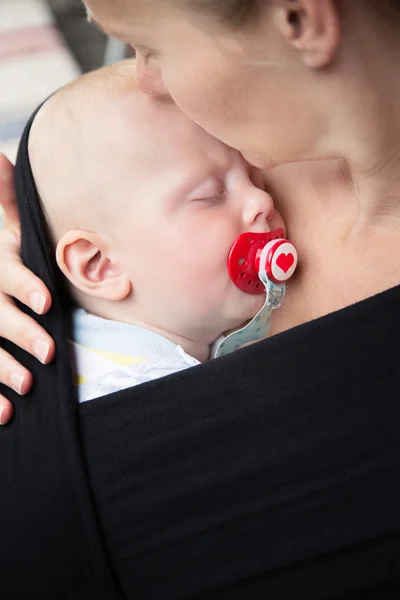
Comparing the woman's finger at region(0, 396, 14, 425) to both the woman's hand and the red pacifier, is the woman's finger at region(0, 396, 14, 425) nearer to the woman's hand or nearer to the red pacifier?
the woman's hand

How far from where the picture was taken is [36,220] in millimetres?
1127

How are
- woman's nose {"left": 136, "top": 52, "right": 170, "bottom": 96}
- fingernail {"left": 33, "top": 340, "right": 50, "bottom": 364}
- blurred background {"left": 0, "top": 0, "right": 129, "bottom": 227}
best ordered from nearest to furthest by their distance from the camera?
1. woman's nose {"left": 136, "top": 52, "right": 170, "bottom": 96}
2. fingernail {"left": 33, "top": 340, "right": 50, "bottom": 364}
3. blurred background {"left": 0, "top": 0, "right": 129, "bottom": 227}

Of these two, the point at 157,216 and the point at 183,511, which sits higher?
the point at 157,216

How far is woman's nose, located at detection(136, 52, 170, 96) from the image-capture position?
2.95 ft

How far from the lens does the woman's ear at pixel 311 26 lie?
74cm

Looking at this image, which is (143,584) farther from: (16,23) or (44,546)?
(16,23)

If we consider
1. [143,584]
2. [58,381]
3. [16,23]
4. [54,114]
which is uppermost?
[54,114]

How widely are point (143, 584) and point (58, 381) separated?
0.29 metres

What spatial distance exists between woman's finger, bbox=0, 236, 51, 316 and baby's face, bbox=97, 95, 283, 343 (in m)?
0.13

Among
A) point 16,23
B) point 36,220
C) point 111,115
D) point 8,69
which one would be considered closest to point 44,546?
point 36,220

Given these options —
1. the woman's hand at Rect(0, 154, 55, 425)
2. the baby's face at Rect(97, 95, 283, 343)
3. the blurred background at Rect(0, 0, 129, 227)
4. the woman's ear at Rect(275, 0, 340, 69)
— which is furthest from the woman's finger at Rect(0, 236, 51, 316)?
the blurred background at Rect(0, 0, 129, 227)

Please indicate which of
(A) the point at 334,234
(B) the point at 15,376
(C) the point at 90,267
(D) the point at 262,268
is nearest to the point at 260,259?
(D) the point at 262,268

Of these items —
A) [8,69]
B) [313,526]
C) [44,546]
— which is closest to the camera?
[313,526]

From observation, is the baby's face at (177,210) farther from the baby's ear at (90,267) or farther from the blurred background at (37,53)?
the blurred background at (37,53)
